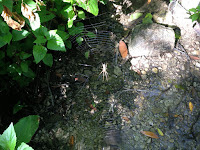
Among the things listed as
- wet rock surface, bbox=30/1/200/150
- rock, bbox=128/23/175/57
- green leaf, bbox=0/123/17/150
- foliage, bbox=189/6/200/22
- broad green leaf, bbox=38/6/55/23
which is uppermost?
foliage, bbox=189/6/200/22

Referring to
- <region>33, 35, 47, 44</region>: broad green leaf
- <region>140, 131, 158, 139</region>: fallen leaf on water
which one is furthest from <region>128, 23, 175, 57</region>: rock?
<region>33, 35, 47, 44</region>: broad green leaf

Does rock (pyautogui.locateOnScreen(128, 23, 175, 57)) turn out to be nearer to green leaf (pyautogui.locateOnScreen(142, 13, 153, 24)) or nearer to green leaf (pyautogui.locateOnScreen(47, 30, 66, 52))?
green leaf (pyautogui.locateOnScreen(142, 13, 153, 24))

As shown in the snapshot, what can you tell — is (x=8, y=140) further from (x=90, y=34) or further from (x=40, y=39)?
(x=90, y=34)

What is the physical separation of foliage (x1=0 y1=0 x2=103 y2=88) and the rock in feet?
2.47

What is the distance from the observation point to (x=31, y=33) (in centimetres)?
203

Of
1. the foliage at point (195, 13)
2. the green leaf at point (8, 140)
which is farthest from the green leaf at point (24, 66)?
the foliage at point (195, 13)

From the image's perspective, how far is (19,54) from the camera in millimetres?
2062

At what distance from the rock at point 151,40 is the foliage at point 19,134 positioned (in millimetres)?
1615

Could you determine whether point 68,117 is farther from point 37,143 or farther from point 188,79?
point 188,79

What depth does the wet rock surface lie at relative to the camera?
7.13 ft

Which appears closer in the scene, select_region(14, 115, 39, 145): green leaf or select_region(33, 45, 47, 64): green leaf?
select_region(14, 115, 39, 145): green leaf

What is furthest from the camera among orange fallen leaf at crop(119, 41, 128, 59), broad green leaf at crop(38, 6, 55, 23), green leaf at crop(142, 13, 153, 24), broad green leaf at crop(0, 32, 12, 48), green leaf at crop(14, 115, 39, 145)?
green leaf at crop(142, 13, 153, 24)

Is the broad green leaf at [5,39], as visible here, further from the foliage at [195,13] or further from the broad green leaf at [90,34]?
the foliage at [195,13]

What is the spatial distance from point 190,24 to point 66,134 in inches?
91.9
